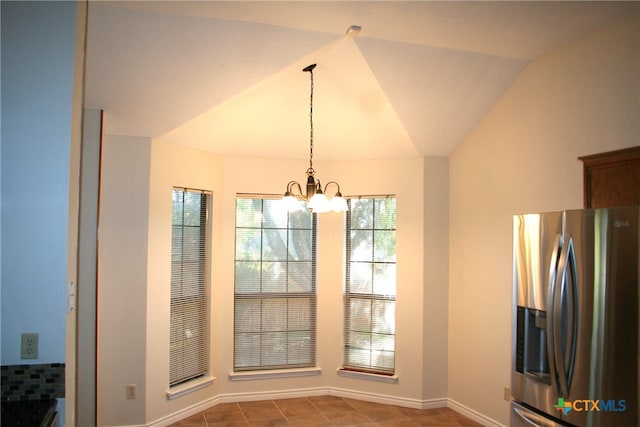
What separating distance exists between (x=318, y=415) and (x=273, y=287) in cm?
125

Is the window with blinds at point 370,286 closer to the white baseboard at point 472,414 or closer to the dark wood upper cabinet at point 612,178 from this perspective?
the white baseboard at point 472,414

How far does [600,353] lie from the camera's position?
2.34m

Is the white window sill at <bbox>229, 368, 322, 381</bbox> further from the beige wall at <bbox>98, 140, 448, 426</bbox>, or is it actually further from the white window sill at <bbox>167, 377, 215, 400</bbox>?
the white window sill at <bbox>167, 377, 215, 400</bbox>

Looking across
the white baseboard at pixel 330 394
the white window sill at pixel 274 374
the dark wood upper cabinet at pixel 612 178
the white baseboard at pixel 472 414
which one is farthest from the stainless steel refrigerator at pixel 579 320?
the white window sill at pixel 274 374

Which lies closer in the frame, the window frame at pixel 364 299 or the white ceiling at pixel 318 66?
the white ceiling at pixel 318 66

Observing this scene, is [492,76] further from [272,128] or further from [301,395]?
[301,395]

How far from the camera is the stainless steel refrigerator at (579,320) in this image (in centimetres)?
228

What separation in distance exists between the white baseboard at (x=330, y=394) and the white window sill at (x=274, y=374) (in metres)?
0.14

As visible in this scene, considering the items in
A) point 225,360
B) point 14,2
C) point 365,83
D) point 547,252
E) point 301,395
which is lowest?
point 301,395

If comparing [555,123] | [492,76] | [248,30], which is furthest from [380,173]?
[248,30]

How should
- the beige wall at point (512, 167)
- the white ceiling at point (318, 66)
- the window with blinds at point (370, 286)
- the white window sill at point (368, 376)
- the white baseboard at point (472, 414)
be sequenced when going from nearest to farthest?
the white ceiling at point (318, 66) → the beige wall at point (512, 167) → the white baseboard at point (472, 414) → the white window sill at point (368, 376) → the window with blinds at point (370, 286)

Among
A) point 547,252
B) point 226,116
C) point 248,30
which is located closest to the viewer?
point 547,252

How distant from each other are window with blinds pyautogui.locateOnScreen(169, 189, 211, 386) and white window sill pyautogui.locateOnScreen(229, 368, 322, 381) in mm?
318

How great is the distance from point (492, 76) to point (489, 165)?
75cm
